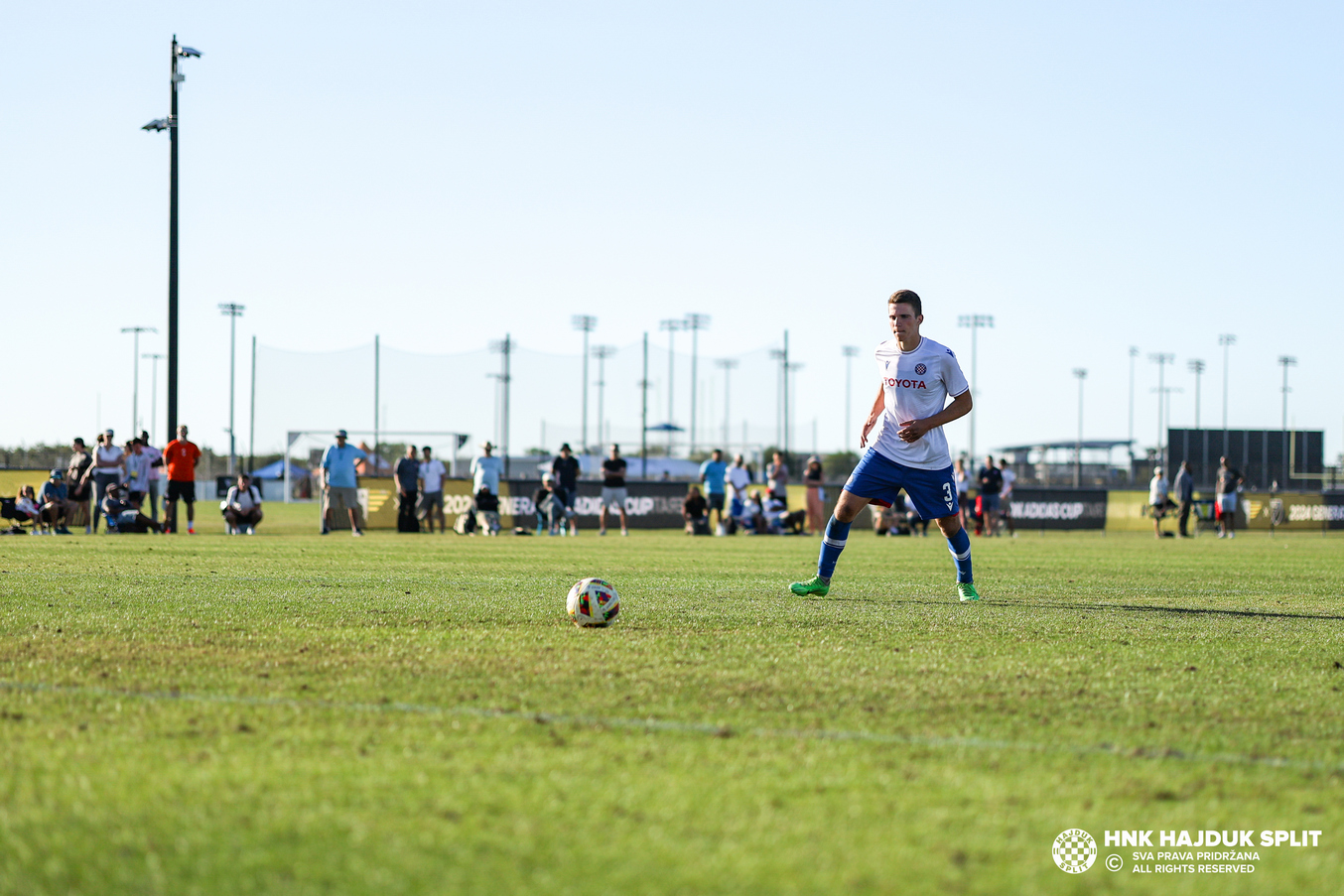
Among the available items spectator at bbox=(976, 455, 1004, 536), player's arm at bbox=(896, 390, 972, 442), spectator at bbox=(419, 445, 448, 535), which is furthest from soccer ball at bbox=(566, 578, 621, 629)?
spectator at bbox=(976, 455, 1004, 536)

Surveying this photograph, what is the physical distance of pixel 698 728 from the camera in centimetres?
425

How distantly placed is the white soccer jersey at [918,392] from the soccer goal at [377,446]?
2596 centimetres

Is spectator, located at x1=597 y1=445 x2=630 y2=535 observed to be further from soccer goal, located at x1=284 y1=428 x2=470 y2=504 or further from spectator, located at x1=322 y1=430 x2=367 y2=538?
soccer goal, located at x1=284 y1=428 x2=470 y2=504

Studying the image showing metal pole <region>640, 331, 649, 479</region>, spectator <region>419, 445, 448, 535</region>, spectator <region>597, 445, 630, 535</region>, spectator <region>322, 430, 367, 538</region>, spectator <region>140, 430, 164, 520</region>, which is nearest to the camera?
spectator <region>322, 430, 367, 538</region>

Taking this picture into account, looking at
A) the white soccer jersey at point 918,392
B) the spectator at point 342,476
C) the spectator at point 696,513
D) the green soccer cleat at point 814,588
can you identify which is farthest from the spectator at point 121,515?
the white soccer jersey at point 918,392

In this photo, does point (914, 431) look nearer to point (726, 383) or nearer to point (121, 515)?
point (121, 515)

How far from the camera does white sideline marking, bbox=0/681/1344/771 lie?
155 inches

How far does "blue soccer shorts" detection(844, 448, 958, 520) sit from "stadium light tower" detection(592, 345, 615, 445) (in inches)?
2112

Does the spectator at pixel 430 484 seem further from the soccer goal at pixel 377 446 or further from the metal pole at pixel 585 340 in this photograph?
the metal pole at pixel 585 340

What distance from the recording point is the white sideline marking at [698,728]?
3.93 meters

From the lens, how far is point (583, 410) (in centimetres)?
6294

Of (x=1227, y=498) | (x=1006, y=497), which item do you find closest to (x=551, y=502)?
(x=1006, y=497)

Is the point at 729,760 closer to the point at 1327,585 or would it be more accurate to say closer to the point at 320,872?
the point at 320,872

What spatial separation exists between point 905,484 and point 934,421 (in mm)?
540
